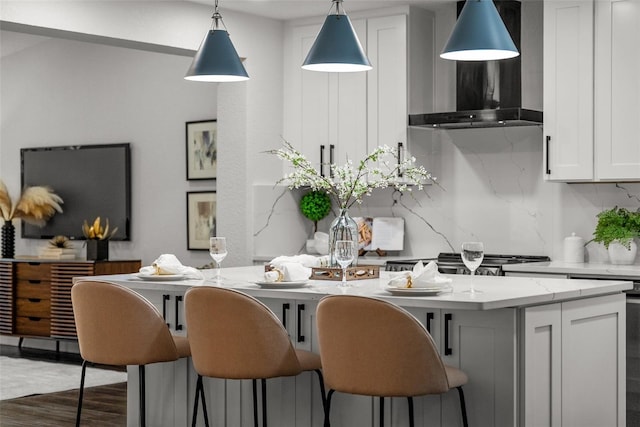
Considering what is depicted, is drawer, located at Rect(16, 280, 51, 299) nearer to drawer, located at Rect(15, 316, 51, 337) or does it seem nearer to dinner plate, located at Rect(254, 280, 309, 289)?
drawer, located at Rect(15, 316, 51, 337)

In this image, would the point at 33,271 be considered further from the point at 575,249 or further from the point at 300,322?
the point at 300,322

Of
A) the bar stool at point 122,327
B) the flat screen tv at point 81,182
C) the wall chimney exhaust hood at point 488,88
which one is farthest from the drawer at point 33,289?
the bar stool at point 122,327

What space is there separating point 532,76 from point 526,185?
678 millimetres

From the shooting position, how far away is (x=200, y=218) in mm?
7898

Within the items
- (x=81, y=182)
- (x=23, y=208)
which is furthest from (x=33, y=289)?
(x=81, y=182)

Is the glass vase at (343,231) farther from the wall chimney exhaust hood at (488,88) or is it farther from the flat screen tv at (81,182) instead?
the flat screen tv at (81,182)

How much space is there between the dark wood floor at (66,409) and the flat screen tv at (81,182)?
85.2 inches

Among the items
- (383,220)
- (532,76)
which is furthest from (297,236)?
(532,76)

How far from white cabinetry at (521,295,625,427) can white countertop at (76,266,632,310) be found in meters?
0.06

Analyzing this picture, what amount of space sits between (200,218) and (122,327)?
3784 mm

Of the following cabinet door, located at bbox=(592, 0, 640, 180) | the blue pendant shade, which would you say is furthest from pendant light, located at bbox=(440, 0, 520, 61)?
cabinet door, located at bbox=(592, 0, 640, 180)

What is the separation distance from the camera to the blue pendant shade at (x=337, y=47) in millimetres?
4375

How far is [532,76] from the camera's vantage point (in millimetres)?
6242

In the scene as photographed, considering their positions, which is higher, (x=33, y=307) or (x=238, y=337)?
(x=238, y=337)
